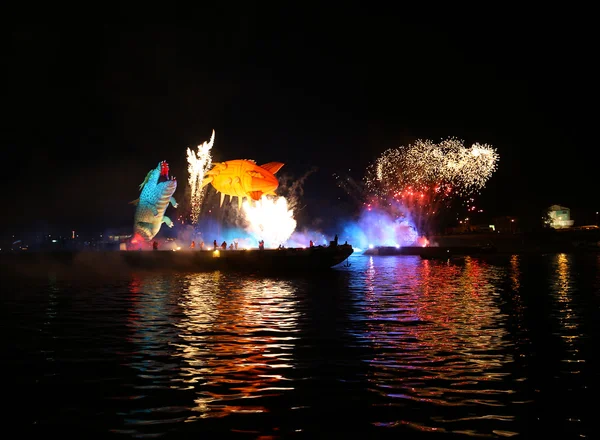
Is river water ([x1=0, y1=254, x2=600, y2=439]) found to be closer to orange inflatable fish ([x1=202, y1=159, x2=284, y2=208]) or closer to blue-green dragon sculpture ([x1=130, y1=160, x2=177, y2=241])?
orange inflatable fish ([x1=202, y1=159, x2=284, y2=208])

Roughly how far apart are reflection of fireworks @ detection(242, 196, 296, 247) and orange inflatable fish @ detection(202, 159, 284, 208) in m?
13.4

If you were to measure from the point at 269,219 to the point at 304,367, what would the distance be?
62592mm

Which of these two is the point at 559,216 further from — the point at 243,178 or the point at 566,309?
the point at 566,309

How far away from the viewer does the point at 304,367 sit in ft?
44.7

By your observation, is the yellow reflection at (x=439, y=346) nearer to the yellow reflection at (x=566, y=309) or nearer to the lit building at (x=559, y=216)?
the yellow reflection at (x=566, y=309)

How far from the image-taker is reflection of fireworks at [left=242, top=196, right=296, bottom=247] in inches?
2970

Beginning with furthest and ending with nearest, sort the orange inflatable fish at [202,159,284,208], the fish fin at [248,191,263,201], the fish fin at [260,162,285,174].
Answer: the fish fin at [260,162,285,174] < the fish fin at [248,191,263,201] < the orange inflatable fish at [202,159,284,208]

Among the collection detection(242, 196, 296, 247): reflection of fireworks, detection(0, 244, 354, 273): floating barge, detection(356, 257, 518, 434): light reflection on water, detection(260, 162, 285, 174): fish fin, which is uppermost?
detection(260, 162, 285, 174): fish fin

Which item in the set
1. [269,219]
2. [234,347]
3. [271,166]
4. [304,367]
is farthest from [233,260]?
[304,367]

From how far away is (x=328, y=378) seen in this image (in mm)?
12523

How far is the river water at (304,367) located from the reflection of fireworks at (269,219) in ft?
155

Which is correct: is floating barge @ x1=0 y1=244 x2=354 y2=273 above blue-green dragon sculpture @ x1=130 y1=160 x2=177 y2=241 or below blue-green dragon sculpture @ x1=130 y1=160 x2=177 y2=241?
below

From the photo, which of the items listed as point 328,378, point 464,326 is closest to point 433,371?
point 328,378

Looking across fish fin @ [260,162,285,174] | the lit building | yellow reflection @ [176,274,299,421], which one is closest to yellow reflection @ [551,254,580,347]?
yellow reflection @ [176,274,299,421]
